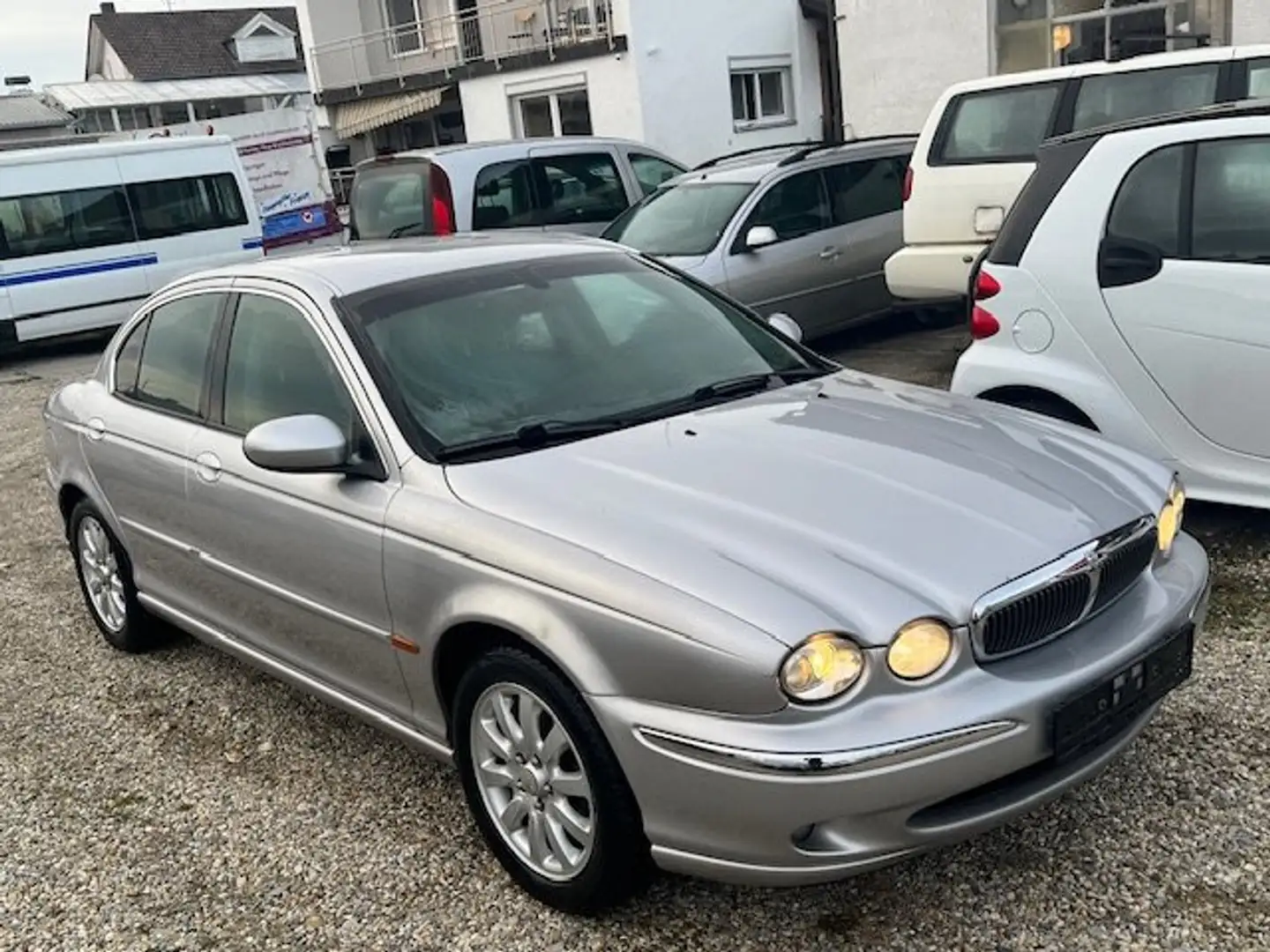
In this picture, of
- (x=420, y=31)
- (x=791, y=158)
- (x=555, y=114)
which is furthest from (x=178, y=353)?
(x=420, y=31)

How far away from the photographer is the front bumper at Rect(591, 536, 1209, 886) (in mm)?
2418

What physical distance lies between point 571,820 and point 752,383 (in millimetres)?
1470

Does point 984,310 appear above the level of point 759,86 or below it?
below

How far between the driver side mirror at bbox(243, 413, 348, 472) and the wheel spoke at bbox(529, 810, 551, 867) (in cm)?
104

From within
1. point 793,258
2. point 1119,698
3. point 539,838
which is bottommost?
point 539,838

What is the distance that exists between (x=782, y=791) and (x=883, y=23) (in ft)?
38.3

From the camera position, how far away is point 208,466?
3.92 meters

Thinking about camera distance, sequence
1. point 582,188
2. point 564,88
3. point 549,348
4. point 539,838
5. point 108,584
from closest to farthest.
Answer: point 539,838 < point 549,348 < point 108,584 < point 582,188 < point 564,88

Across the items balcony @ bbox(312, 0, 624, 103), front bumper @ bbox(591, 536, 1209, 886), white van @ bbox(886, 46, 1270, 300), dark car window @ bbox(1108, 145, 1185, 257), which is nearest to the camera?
front bumper @ bbox(591, 536, 1209, 886)

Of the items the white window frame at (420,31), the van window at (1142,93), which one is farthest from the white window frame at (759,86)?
the van window at (1142,93)

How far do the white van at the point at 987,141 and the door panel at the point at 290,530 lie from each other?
511 cm

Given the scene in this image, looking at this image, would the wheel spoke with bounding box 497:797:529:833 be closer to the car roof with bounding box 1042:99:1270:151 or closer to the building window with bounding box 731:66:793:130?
the car roof with bounding box 1042:99:1270:151

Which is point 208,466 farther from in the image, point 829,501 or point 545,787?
point 829,501

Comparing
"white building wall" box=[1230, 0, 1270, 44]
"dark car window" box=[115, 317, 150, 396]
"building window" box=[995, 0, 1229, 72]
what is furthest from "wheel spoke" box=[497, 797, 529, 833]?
"building window" box=[995, 0, 1229, 72]
